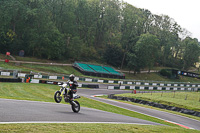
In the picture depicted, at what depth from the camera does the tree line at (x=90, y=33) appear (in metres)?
66.8

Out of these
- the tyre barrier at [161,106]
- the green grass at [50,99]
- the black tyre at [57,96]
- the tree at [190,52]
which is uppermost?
the tree at [190,52]

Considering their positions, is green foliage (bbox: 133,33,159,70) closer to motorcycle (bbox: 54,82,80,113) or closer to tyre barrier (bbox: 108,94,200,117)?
tyre barrier (bbox: 108,94,200,117)

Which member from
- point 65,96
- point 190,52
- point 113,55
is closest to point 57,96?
point 65,96

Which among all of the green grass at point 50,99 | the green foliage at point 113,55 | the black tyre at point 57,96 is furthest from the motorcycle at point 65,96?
the green foliage at point 113,55

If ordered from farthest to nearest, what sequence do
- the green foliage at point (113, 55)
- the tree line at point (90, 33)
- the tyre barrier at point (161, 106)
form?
the green foliage at point (113, 55) < the tree line at point (90, 33) < the tyre barrier at point (161, 106)

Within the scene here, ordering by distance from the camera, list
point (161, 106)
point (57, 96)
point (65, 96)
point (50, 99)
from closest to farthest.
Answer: point (65, 96), point (57, 96), point (50, 99), point (161, 106)

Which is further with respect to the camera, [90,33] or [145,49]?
[90,33]

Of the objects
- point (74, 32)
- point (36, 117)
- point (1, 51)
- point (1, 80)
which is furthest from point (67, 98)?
point (74, 32)

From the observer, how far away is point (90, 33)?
3551 inches

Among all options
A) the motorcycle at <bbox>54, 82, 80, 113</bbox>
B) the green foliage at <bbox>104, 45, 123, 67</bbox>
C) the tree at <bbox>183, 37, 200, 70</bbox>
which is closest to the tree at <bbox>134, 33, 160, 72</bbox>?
the green foliage at <bbox>104, 45, 123, 67</bbox>

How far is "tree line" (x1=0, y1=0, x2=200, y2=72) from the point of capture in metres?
66.8

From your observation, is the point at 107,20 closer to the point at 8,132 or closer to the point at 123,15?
the point at 123,15

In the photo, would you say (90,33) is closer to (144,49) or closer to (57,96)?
(144,49)

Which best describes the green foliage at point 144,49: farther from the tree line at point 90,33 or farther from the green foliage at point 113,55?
the green foliage at point 113,55
